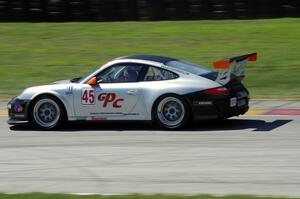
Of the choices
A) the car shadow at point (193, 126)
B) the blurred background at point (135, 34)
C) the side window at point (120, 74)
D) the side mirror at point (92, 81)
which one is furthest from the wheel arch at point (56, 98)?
the blurred background at point (135, 34)

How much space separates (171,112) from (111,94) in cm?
109

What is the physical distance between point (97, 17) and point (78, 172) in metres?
17.8

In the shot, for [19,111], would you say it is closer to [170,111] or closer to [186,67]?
[170,111]

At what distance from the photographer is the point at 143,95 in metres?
12.9

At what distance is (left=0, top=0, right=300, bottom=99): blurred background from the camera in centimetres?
2183

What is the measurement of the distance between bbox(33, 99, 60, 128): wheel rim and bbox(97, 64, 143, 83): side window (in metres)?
1.01

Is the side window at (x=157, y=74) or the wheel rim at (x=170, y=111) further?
the side window at (x=157, y=74)

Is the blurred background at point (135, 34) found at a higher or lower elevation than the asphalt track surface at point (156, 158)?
higher

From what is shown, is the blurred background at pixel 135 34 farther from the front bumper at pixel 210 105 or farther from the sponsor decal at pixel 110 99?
the front bumper at pixel 210 105

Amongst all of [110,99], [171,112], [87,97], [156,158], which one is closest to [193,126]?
[171,112]

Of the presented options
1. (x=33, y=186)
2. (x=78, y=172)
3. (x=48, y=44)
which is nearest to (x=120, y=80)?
(x=78, y=172)

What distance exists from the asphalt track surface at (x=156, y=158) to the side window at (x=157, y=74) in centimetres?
87

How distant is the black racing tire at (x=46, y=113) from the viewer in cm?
1340

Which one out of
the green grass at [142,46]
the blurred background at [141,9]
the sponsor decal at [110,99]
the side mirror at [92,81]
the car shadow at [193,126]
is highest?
the blurred background at [141,9]
